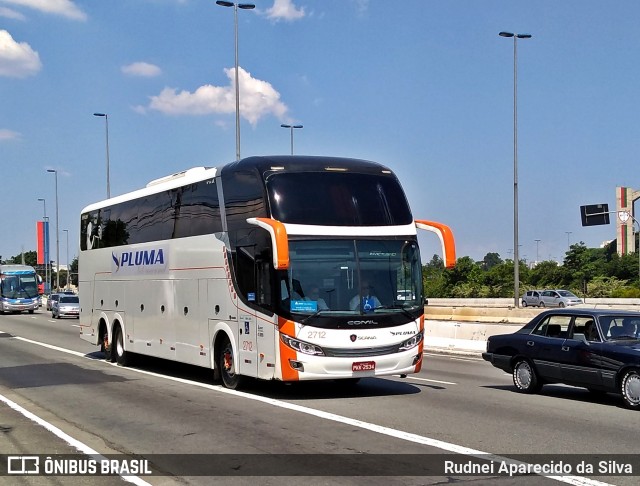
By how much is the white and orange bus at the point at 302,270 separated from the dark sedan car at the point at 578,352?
6.24 ft

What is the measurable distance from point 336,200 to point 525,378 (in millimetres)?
4587

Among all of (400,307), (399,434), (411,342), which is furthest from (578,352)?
(399,434)

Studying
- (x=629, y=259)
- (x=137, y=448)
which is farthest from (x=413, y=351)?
(x=629, y=259)

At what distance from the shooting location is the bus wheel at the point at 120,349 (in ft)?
68.1

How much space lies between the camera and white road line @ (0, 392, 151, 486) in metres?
8.08

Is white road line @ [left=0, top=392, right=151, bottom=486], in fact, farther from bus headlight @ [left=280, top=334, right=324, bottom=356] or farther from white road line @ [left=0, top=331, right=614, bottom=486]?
bus headlight @ [left=280, top=334, right=324, bottom=356]

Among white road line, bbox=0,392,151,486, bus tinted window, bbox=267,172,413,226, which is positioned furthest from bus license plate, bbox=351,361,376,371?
white road line, bbox=0,392,151,486

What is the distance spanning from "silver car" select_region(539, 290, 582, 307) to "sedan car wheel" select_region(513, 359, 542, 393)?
4163 cm

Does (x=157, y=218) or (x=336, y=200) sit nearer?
(x=336, y=200)

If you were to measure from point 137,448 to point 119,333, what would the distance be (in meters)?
12.0

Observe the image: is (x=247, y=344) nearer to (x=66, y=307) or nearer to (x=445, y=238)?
(x=445, y=238)

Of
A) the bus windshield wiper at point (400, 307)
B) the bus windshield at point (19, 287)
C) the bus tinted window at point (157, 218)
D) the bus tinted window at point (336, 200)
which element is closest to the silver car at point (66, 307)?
the bus windshield at point (19, 287)

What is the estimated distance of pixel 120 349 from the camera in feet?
69.3

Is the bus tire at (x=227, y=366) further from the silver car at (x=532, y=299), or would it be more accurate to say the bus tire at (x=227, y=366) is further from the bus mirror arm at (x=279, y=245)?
the silver car at (x=532, y=299)
